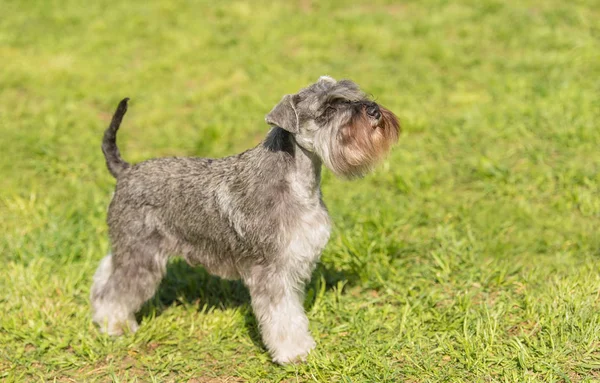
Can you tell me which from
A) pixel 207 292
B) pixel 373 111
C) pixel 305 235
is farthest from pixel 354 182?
pixel 373 111

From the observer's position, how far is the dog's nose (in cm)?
478

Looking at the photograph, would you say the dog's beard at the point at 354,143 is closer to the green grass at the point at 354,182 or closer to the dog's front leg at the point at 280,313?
the dog's front leg at the point at 280,313

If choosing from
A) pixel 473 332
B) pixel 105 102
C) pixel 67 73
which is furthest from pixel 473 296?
pixel 67 73

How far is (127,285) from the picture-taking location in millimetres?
5648

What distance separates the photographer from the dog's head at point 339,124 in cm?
474

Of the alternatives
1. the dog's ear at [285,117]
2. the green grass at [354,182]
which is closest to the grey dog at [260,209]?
the dog's ear at [285,117]

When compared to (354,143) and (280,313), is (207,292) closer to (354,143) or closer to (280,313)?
(280,313)

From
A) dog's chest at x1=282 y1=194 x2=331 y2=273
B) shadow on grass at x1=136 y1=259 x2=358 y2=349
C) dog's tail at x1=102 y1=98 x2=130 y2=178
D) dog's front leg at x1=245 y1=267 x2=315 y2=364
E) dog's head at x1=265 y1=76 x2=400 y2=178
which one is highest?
dog's head at x1=265 y1=76 x2=400 y2=178

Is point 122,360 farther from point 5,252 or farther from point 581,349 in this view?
point 581,349

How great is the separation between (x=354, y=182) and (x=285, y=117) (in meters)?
3.24

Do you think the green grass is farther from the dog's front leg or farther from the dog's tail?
the dog's tail

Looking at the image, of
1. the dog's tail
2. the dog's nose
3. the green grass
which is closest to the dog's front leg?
the green grass

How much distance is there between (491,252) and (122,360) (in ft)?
11.5

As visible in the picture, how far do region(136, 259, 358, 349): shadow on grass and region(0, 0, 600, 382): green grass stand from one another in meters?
0.02
